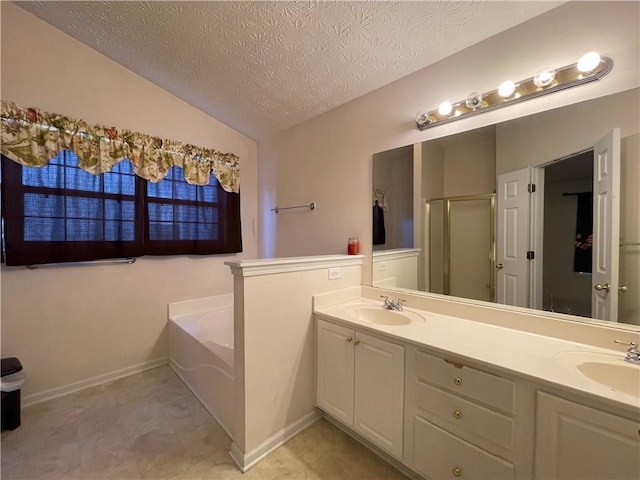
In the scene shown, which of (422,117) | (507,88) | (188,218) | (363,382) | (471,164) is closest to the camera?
(507,88)

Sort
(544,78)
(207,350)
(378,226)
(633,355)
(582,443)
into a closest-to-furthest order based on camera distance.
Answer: (582,443) → (633,355) → (544,78) → (207,350) → (378,226)

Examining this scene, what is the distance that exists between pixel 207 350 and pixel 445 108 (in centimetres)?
225

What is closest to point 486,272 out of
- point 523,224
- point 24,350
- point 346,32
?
point 523,224

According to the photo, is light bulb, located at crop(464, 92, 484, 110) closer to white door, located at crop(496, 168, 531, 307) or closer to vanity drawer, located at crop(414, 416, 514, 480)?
white door, located at crop(496, 168, 531, 307)

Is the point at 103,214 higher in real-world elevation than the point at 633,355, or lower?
higher

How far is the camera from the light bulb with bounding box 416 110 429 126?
5.52 ft

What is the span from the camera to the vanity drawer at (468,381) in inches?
39.1

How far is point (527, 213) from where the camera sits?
1398mm

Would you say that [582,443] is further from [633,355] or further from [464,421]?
[633,355]

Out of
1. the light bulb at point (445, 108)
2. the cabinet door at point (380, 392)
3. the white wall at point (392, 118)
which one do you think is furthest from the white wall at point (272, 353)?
the light bulb at point (445, 108)

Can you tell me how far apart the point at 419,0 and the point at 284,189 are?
1847mm

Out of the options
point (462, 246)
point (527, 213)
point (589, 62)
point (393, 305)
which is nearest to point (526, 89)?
point (589, 62)

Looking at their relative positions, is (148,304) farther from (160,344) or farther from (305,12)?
(305,12)

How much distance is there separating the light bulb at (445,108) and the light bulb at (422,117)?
89 mm
